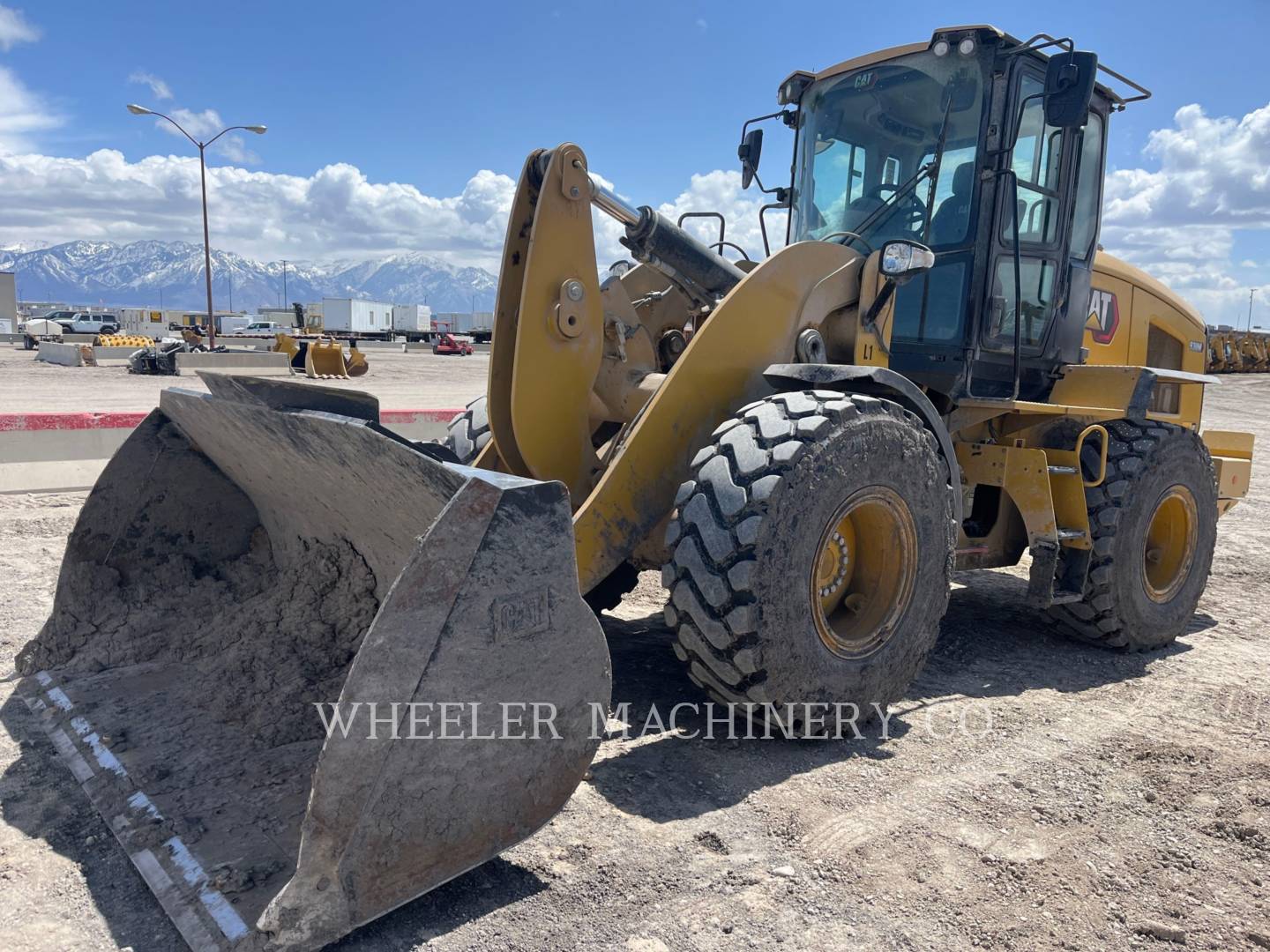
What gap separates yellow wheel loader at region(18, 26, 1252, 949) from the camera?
95.3 inches

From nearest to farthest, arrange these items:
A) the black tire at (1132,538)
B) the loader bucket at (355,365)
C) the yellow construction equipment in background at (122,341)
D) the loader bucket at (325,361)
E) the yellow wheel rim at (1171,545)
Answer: the black tire at (1132,538)
the yellow wheel rim at (1171,545)
the loader bucket at (325,361)
the loader bucket at (355,365)
the yellow construction equipment in background at (122,341)

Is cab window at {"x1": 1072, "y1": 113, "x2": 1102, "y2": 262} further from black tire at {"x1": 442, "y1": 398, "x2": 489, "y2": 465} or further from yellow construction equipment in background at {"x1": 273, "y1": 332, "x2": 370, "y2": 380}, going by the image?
yellow construction equipment in background at {"x1": 273, "y1": 332, "x2": 370, "y2": 380}

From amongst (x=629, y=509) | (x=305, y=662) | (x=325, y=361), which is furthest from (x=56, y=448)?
(x=325, y=361)

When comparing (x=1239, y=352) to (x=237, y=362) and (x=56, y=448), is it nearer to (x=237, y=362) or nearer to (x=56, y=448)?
(x=237, y=362)

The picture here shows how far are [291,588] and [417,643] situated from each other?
166 centimetres

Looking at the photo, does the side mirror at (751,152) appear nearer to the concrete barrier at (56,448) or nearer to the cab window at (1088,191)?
the cab window at (1088,191)

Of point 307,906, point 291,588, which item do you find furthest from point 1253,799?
point 291,588

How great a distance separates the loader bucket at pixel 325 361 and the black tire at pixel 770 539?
2234 centimetres

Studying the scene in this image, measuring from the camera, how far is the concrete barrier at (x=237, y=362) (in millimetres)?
26031

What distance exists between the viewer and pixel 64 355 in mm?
29750

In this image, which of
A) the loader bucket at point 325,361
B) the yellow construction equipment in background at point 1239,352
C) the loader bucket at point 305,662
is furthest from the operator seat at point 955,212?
the yellow construction equipment in background at point 1239,352

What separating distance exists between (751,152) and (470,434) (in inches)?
91.3

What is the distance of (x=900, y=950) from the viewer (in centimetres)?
244

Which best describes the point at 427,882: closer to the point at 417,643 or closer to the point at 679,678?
the point at 417,643
